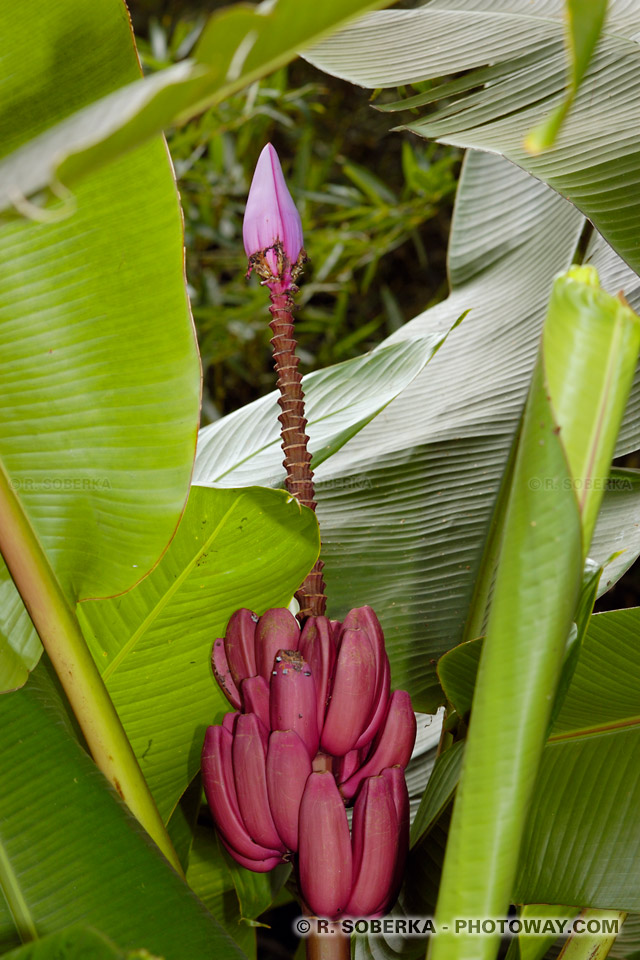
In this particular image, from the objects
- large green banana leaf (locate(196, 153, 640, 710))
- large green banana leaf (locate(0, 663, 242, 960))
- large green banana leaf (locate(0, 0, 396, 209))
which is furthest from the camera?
large green banana leaf (locate(196, 153, 640, 710))

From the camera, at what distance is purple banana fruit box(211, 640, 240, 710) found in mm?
383

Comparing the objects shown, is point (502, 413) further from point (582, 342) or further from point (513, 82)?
point (582, 342)

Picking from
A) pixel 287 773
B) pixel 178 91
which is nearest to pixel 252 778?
pixel 287 773

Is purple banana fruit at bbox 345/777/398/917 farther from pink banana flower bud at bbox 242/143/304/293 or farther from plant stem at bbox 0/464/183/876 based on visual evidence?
pink banana flower bud at bbox 242/143/304/293

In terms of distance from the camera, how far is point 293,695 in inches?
13.1

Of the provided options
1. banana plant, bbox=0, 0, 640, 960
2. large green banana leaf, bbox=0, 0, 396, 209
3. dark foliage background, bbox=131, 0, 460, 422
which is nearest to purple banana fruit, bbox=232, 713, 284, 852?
banana plant, bbox=0, 0, 640, 960

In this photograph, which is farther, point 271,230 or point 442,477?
point 442,477

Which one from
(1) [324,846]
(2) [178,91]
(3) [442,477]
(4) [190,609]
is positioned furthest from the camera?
(3) [442,477]

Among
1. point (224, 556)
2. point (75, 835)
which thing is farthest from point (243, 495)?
point (75, 835)

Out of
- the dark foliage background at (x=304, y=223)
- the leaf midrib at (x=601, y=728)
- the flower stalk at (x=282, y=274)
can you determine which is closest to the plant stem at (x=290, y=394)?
the flower stalk at (x=282, y=274)

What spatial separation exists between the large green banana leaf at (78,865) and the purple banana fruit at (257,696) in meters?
0.07

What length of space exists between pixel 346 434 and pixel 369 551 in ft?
0.49

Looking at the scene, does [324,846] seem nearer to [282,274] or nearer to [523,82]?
[282,274]

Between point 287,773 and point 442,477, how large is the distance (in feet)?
1.07
